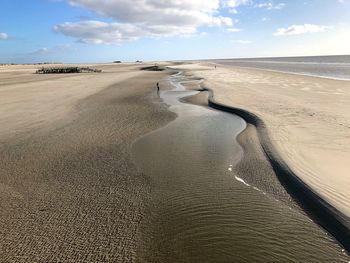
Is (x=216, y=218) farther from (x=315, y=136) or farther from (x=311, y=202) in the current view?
(x=315, y=136)

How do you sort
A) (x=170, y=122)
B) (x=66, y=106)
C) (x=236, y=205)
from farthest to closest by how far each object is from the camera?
(x=66, y=106) → (x=170, y=122) → (x=236, y=205)

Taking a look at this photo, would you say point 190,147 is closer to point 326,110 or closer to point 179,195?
point 179,195

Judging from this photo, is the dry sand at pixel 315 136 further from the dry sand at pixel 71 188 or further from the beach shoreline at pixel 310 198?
the dry sand at pixel 71 188

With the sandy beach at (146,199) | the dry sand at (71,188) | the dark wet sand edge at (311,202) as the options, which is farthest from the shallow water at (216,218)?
the dry sand at (71,188)

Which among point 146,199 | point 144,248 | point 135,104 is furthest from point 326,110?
point 144,248

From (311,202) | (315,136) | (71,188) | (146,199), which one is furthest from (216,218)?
(315,136)

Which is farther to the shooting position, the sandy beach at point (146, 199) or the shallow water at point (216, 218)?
the sandy beach at point (146, 199)

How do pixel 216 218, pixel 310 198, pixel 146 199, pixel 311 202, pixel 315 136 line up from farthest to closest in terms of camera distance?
pixel 315 136
pixel 146 199
pixel 310 198
pixel 311 202
pixel 216 218
